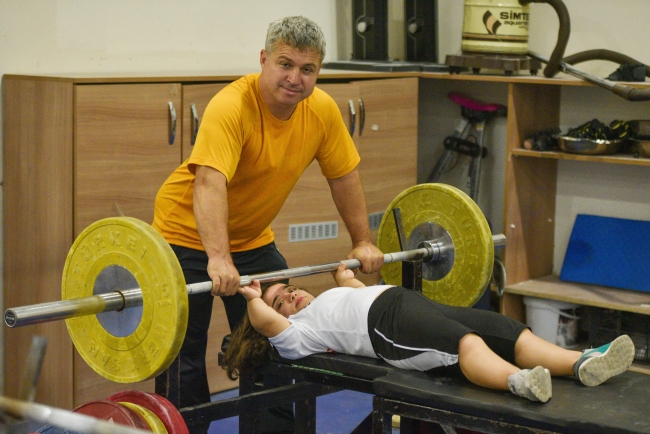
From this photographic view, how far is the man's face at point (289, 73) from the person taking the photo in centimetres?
254

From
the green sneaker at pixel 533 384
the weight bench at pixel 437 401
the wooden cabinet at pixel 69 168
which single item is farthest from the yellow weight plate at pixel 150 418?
the wooden cabinet at pixel 69 168

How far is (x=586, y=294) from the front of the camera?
4.16m

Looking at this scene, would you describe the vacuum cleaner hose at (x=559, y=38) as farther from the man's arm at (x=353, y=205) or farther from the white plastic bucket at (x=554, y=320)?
the man's arm at (x=353, y=205)

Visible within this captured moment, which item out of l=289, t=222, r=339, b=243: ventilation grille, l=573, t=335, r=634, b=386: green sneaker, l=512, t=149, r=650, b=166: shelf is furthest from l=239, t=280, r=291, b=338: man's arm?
l=512, t=149, r=650, b=166: shelf

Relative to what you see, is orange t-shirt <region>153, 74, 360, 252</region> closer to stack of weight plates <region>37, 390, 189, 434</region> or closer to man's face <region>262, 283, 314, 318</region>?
man's face <region>262, 283, 314, 318</region>

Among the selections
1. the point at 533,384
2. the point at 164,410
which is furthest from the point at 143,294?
the point at 533,384

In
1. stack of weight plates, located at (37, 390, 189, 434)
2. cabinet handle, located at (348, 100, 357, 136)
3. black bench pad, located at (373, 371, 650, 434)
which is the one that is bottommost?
stack of weight plates, located at (37, 390, 189, 434)

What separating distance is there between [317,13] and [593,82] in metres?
1.47

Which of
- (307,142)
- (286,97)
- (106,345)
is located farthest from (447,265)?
(106,345)

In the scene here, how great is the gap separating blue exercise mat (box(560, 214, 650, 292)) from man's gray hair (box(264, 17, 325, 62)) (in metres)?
2.24

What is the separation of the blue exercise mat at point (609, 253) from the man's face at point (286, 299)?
1991mm

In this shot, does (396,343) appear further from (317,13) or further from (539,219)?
(317,13)

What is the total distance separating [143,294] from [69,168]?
114cm

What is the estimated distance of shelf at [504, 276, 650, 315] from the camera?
156 inches
